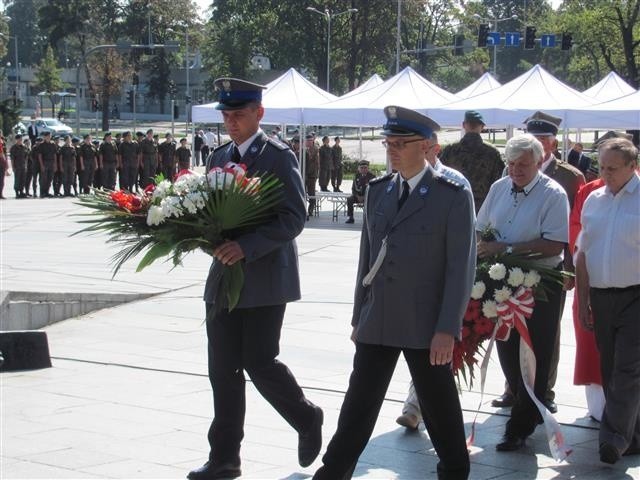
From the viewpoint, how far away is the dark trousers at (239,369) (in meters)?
5.43

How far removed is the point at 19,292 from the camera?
414 inches

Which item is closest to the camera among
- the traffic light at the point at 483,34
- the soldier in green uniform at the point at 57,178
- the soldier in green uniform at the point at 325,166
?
the soldier in green uniform at the point at 57,178

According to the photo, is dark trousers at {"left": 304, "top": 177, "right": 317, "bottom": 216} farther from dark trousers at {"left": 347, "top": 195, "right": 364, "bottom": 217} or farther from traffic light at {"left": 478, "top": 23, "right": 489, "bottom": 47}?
traffic light at {"left": 478, "top": 23, "right": 489, "bottom": 47}

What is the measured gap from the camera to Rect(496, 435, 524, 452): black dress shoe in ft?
20.0

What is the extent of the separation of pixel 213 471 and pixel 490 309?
5.57 feet

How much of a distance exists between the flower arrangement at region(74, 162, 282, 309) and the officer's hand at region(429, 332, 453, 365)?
3.56ft

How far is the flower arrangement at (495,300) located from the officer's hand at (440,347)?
47.4 inches

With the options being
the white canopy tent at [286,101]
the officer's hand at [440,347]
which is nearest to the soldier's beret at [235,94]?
the officer's hand at [440,347]

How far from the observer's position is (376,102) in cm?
2405

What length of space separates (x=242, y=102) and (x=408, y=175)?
111cm

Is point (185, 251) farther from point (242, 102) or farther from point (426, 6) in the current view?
point (426, 6)

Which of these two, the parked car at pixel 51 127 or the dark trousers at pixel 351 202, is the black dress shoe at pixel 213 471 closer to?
the dark trousers at pixel 351 202

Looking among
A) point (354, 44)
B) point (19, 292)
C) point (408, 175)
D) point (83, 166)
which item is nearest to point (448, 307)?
point (408, 175)

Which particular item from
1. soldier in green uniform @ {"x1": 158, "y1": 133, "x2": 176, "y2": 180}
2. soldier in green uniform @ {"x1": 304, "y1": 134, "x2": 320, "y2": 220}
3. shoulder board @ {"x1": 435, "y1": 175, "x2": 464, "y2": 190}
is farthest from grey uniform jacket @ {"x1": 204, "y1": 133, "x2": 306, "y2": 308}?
soldier in green uniform @ {"x1": 158, "y1": 133, "x2": 176, "y2": 180}
